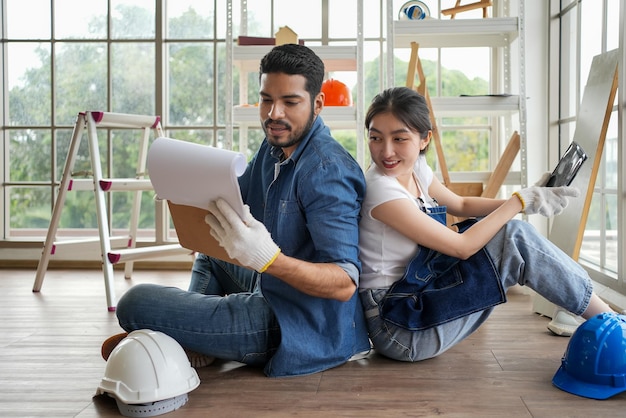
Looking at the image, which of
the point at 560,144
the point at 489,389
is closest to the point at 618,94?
the point at 560,144

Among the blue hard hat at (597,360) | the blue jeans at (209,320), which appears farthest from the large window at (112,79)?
the blue hard hat at (597,360)

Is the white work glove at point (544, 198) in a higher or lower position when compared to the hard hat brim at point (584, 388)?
higher

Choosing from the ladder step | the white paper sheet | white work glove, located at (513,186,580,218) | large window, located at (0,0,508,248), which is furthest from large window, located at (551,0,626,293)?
the ladder step

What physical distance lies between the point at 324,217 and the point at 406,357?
0.56 metres

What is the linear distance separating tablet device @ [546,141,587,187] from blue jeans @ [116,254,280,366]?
3.35 ft

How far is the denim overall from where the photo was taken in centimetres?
197

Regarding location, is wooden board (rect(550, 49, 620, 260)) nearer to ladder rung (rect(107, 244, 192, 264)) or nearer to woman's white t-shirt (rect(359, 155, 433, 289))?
woman's white t-shirt (rect(359, 155, 433, 289))

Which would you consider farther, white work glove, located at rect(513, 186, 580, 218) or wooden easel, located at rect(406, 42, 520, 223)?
wooden easel, located at rect(406, 42, 520, 223)

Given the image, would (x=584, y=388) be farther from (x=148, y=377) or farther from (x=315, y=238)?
(x=148, y=377)

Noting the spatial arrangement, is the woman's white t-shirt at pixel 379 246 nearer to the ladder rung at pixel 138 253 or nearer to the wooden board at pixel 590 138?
the wooden board at pixel 590 138

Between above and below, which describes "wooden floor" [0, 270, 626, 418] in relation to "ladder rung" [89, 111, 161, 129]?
below

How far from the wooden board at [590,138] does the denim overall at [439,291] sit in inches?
36.4

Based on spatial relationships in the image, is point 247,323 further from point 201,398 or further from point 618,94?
point 618,94

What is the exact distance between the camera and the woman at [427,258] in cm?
197
